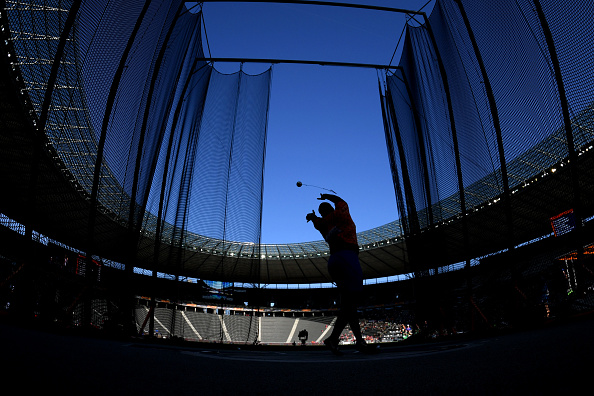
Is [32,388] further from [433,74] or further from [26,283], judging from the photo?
[433,74]

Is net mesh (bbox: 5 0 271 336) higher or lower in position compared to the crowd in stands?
higher

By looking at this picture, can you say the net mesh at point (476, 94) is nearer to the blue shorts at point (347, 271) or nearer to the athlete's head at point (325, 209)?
the athlete's head at point (325, 209)

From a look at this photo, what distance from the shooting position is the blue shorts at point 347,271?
2.71 metres

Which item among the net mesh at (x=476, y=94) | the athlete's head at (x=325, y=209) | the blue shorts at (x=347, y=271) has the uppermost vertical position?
the net mesh at (x=476, y=94)

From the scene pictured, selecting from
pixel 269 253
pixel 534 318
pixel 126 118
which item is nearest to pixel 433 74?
pixel 534 318

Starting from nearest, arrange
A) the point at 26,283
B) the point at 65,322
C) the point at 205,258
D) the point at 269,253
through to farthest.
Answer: the point at 26,283 < the point at 65,322 < the point at 205,258 < the point at 269,253

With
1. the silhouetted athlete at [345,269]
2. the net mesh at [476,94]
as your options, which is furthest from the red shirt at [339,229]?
the net mesh at [476,94]

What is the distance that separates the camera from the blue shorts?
271 centimetres

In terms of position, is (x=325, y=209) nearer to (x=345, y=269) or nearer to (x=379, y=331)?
(x=345, y=269)

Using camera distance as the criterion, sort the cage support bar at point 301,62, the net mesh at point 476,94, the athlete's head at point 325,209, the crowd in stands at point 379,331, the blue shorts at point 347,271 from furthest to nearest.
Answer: the crowd in stands at point 379,331 < the cage support bar at point 301,62 < the net mesh at point 476,94 < the athlete's head at point 325,209 < the blue shorts at point 347,271

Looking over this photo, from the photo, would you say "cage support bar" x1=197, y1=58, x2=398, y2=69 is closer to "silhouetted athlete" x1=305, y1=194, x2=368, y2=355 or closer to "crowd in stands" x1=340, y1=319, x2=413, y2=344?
"silhouetted athlete" x1=305, y1=194, x2=368, y2=355

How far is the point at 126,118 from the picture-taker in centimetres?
617

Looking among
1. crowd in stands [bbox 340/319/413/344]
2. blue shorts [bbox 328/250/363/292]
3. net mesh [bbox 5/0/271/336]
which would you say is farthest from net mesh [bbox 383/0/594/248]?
crowd in stands [bbox 340/319/413/344]

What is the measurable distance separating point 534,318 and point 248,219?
6.09 metres
